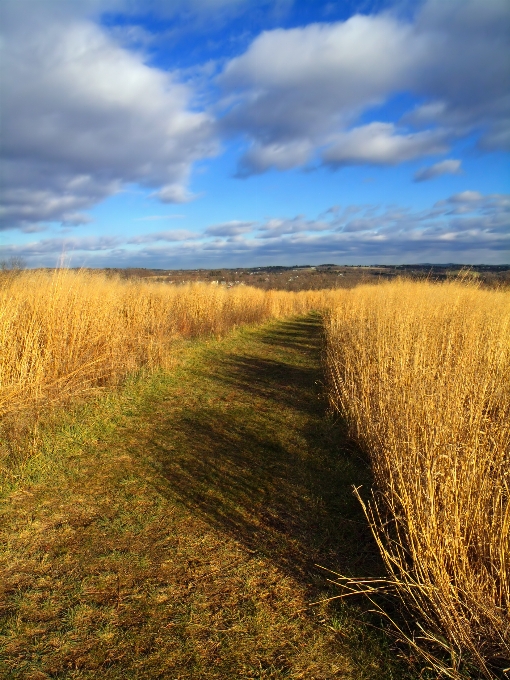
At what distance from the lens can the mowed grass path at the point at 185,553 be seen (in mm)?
2230

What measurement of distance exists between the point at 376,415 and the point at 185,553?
2.37 metres

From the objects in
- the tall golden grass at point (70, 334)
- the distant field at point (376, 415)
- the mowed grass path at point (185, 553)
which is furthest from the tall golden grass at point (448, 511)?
the tall golden grass at point (70, 334)

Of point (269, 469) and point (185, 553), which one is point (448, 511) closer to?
point (185, 553)

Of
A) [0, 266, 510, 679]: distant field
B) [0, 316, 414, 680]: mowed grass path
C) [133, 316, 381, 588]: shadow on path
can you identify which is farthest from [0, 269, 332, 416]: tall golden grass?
[133, 316, 381, 588]: shadow on path

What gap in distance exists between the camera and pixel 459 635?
2.16 metres

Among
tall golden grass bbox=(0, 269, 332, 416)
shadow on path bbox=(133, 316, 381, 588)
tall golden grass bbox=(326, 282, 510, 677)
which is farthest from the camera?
tall golden grass bbox=(0, 269, 332, 416)

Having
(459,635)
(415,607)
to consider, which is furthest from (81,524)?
(459,635)

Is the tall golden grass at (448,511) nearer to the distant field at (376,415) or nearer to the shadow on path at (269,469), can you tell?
the distant field at (376,415)

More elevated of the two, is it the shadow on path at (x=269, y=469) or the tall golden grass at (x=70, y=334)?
the tall golden grass at (x=70, y=334)

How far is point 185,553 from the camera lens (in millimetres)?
3068

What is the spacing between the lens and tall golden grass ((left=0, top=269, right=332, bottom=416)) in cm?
533

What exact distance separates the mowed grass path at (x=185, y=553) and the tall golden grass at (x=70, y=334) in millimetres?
619

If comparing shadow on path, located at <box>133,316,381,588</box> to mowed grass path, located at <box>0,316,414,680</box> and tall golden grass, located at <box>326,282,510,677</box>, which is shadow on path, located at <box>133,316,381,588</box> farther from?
tall golden grass, located at <box>326,282,510,677</box>

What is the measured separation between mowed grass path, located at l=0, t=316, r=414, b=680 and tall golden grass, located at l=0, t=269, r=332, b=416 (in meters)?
0.62
